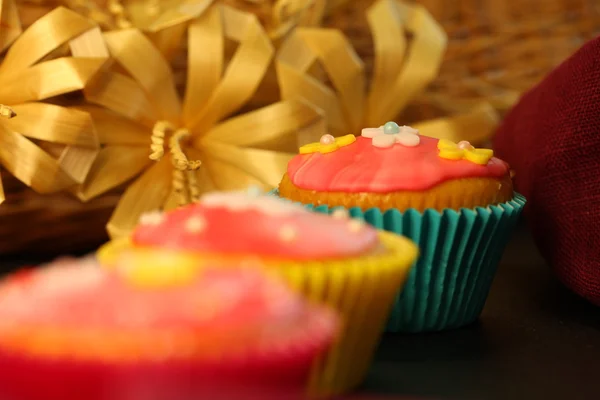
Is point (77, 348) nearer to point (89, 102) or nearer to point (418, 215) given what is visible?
point (418, 215)

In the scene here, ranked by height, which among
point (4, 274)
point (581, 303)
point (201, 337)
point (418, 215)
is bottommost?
point (4, 274)

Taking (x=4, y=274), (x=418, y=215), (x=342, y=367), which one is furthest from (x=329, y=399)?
(x=4, y=274)

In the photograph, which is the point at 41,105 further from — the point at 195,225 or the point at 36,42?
the point at 195,225

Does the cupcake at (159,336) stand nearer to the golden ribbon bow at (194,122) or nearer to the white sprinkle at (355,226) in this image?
the white sprinkle at (355,226)

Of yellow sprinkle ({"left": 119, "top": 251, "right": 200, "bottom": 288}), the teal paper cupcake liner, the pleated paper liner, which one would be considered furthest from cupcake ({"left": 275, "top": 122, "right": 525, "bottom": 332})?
yellow sprinkle ({"left": 119, "top": 251, "right": 200, "bottom": 288})

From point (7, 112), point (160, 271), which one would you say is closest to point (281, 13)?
point (7, 112)

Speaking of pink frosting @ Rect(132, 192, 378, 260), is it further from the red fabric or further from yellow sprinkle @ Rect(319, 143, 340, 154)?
the red fabric

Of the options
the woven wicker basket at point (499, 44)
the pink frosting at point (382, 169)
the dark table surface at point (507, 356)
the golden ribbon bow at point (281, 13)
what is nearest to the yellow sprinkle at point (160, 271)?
the dark table surface at point (507, 356)
